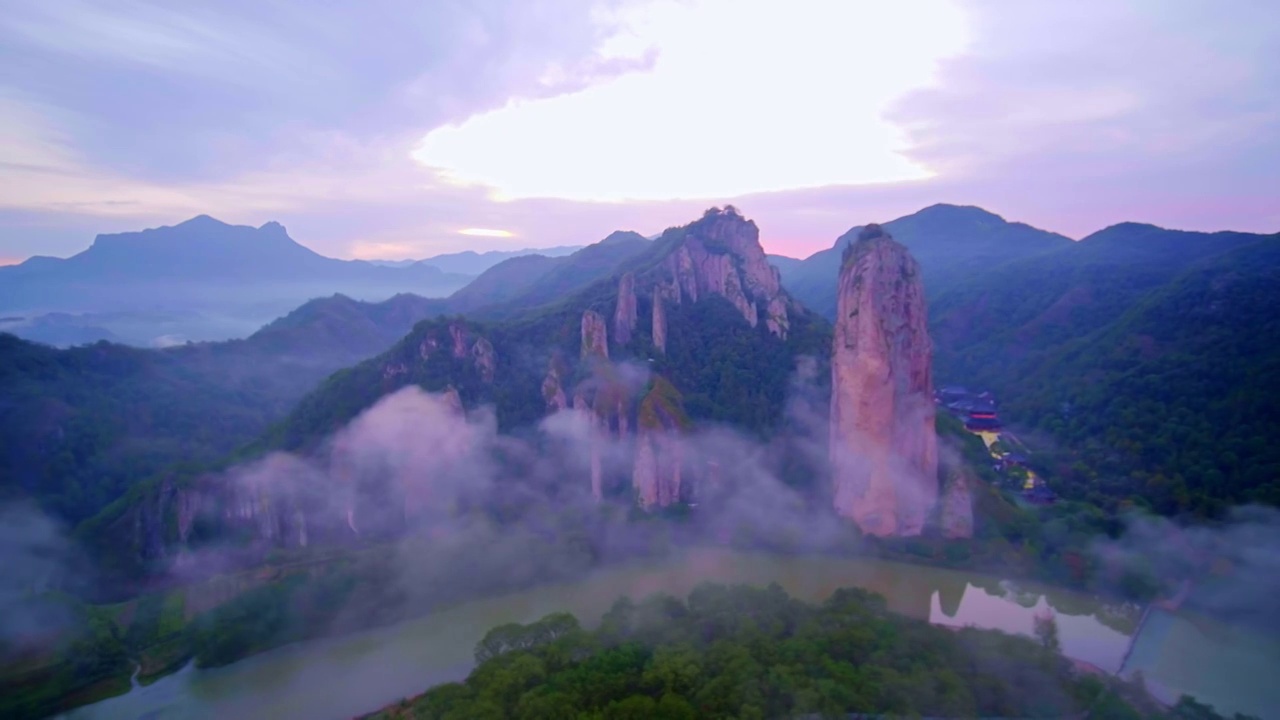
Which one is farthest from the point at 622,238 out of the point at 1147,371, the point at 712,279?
the point at 1147,371

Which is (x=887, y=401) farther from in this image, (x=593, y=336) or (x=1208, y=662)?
(x=593, y=336)

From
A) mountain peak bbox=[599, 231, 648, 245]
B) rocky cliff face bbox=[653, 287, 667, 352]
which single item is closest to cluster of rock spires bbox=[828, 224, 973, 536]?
rocky cliff face bbox=[653, 287, 667, 352]

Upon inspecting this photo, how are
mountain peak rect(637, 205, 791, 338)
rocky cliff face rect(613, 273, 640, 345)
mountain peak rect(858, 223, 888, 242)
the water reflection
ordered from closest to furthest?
the water reflection, mountain peak rect(858, 223, 888, 242), rocky cliff face rect(613, 273, 640, 345), mountain peak rect(637, 205, 791, 338)

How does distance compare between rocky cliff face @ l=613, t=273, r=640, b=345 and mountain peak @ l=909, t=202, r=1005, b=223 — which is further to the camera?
mountain peak @ l=909, t=202, r=1005, b=223

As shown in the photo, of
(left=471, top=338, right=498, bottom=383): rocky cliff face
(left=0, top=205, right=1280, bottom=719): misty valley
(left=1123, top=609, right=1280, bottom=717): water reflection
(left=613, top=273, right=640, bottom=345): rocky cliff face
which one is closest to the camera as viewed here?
(left=0, top=205, right=1280, bottom=719): misty valley

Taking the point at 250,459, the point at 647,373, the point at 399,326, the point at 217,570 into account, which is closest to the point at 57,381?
the point at 250,459

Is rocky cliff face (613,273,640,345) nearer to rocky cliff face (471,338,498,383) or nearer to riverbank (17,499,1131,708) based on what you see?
rocky cliff face (471,338,498,383)

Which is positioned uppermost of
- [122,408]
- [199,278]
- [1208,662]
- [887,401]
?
[199,278]
